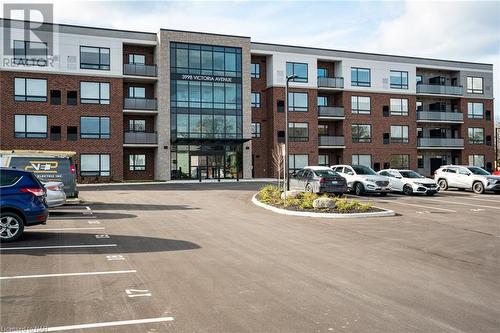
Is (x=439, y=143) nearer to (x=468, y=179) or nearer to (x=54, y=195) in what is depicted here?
(x=468, y=179)

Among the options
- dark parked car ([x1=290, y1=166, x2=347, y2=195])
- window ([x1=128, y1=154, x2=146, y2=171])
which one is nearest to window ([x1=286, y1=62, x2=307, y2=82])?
window ([x1=128, y1=154, x2=146, y2=171])

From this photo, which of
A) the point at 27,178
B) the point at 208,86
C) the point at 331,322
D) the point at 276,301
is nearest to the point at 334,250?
the point at 276,301

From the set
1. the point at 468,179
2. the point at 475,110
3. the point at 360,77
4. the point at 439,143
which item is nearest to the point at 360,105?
the point at 360,77

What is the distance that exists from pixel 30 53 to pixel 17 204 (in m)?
31.7

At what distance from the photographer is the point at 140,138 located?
4038 cm

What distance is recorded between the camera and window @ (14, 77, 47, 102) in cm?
3692

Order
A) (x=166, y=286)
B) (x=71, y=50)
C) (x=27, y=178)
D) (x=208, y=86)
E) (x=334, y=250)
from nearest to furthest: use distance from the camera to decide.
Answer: (x=166, y=286) < (x=334, y=250) < (x=27, y=178) < (x=71, y=50) < (x=208, y=86)

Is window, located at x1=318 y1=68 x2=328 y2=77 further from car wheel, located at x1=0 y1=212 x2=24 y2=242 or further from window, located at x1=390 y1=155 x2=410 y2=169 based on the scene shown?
car wheel, located at x1=0 y1=212 x2=24 y2=242

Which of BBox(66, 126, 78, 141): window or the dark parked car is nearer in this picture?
the dark parked car

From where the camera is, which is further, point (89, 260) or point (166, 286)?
point (89, 260)

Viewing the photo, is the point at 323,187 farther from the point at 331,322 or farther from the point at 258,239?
the point at 331,322

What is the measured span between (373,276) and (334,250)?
7.44 ft

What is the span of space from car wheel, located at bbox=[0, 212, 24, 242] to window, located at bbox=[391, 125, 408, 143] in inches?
1764

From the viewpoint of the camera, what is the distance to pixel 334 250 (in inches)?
381
